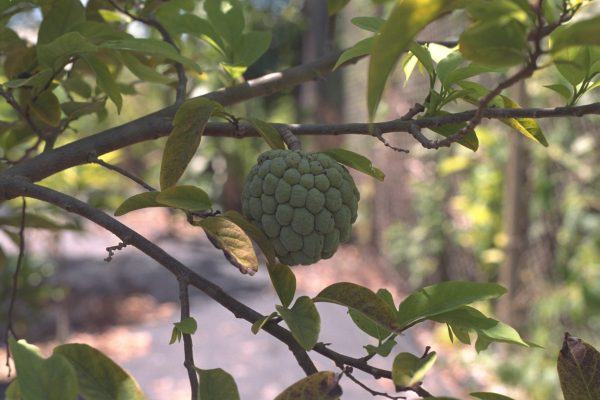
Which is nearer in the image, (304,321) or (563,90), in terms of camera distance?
(304,321)

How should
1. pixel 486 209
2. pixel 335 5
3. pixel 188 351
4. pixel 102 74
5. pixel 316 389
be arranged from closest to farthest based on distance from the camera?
pixel 316 389, pixel 188 351, pixel 102 74, pixel 335 5, pixel 486 209

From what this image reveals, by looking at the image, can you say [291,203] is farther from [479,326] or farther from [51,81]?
[51,81]

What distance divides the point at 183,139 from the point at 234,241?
0.13 meters

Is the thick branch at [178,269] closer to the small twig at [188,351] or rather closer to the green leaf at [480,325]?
the small twig at [188,351]

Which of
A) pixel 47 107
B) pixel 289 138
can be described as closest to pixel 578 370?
pixel 289 138

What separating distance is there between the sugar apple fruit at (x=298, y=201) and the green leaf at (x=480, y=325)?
0.59 ft

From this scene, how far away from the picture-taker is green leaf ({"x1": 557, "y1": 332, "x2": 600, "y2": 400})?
0.61m

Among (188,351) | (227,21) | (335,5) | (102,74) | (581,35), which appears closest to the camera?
(581,35)

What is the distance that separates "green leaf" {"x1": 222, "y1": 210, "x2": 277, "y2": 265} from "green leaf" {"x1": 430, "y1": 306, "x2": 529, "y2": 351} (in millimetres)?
197

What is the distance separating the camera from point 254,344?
4.20 metres

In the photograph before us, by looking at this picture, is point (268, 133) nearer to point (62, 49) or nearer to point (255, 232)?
point (255, 232)

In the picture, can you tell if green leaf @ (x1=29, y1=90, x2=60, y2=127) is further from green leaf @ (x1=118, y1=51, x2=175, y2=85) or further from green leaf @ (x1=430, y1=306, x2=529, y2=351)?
green leaf @ (x1=430, y1=306, x2=529, y2=351)

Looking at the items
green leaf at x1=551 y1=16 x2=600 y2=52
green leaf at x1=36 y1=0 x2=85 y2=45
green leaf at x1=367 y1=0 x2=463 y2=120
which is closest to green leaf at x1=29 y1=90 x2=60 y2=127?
green leaf at x1=36 y1=0 x2=85 y2=45

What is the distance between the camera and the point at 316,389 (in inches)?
22.5
